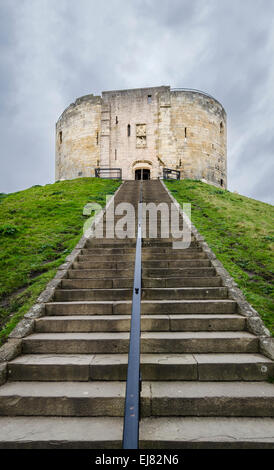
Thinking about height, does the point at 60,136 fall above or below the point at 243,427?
above

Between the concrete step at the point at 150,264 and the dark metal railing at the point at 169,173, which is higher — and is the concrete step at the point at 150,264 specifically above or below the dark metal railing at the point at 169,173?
below

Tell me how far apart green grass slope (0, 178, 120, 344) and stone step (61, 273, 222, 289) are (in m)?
0.48

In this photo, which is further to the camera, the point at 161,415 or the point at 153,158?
the point at 153,158

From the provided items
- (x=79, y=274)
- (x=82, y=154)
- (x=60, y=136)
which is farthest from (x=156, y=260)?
(x=60, y=136)

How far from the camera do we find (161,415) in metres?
Answer: 2.39

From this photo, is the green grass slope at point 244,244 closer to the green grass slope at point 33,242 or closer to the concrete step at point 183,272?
the concrete step at point 183,272

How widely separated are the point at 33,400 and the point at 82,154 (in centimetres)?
2157

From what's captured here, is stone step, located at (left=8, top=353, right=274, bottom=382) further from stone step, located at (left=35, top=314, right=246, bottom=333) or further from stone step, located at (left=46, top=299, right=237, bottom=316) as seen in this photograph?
stone step, located at (left=46, top=299, right=237, bottom=316)

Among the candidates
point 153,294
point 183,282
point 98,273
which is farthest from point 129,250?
point 153,294

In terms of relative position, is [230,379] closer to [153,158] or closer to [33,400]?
[33,400]

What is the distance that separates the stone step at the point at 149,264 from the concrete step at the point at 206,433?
109 inches

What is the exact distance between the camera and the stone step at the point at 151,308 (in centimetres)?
370

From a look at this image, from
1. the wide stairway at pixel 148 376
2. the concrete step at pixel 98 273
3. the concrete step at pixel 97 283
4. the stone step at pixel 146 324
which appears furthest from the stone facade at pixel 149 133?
the stone step at pixel 146 324

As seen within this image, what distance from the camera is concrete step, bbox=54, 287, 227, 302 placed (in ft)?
13.2
